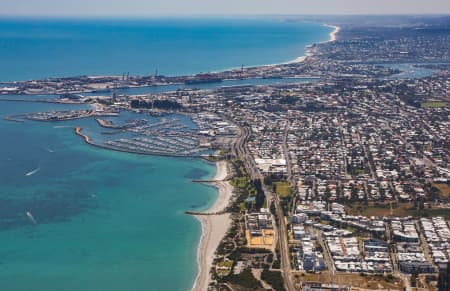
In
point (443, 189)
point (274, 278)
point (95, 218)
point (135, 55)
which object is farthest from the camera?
point (135, 55)

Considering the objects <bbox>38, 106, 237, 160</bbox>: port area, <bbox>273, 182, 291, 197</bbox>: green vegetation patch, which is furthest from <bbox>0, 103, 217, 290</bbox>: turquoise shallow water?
<bbox>273, 182, 291, 197</bbox>: green vegetation patch

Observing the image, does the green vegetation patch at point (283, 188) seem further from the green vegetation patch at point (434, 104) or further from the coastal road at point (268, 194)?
the green vegetation patch at point (434, 104)

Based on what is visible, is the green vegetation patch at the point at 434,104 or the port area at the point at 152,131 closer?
the port area at the point at 152,131

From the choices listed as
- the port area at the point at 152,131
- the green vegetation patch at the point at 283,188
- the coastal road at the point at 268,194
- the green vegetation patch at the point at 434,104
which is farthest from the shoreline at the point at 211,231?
the green vegetation patch at the point at 434,104

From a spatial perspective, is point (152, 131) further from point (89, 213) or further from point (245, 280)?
point (245, 280)

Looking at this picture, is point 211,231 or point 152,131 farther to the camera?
point 152,131

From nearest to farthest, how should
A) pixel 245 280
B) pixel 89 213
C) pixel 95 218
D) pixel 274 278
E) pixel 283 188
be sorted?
pixel 245 280 → pixel 274 278 → pixel 95 218 → pixel 89 213 → pixel 283 188

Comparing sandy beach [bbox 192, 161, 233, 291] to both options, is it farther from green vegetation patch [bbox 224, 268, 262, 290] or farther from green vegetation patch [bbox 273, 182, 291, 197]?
green vegetation patch [bbox 273, 182, 291, 197]

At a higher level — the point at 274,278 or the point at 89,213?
the point at 274,278

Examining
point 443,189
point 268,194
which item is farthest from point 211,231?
point 443,189
